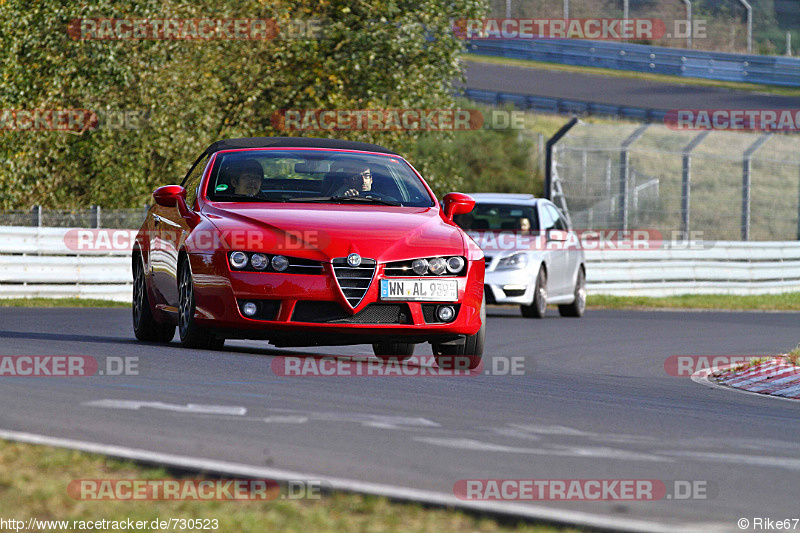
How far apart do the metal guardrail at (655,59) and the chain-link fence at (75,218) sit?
89.1 ft

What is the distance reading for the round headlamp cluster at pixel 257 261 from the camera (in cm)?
912

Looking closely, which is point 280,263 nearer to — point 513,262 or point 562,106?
point 513,262

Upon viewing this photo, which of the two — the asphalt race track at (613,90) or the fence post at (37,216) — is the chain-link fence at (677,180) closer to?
the asphalt race track at (613,90)

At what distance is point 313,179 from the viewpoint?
10281 millimetres

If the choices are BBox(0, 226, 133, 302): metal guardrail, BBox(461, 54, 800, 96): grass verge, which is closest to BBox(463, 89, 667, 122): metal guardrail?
BBox(461, 54, 800, 96): grass verge

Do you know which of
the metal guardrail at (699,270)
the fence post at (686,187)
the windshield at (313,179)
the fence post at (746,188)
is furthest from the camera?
the fence post at (746,188)

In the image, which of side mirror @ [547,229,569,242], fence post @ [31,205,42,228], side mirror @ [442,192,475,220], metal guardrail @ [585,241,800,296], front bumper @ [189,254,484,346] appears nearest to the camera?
front bumper @ [189,254,484,346]

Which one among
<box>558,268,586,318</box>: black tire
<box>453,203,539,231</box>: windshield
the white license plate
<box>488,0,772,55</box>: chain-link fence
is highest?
<box>488,0,772,55</box>: chain-link fence

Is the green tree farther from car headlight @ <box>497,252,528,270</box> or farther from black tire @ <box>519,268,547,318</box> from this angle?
car headlight @ <box>497,252,528,270</box>

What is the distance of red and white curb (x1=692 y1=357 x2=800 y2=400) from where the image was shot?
10352 mm

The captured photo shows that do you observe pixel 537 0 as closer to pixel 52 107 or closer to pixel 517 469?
pixel 52 107

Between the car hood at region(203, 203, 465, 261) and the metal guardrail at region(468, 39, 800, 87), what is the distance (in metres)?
36.4

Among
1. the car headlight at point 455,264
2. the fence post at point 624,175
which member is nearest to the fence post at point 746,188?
the fence post at point 624,175

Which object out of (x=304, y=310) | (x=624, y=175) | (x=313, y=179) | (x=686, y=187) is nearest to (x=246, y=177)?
(x=313, y=179)
